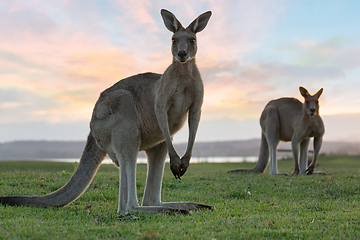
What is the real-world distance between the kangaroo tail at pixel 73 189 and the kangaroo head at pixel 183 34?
2184 mm

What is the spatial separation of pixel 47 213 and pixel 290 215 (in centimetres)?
361

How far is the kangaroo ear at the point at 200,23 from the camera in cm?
523

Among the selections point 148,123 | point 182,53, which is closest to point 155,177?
point 148,123

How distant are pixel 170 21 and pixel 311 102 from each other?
279 inches

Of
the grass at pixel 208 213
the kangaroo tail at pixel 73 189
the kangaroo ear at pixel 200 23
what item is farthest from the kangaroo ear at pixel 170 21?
the grass at pixel 208 213

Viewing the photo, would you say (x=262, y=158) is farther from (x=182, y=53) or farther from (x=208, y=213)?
(x=182, y=53)

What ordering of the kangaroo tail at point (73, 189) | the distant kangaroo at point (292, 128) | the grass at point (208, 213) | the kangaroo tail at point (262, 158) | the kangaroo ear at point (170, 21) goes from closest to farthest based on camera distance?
the grass at point (208, 213), the kangaroo ear at point (170, 21), the kangaroo tail at point (73, 189), the distant kangaroo at point (292, 128), the kangaroo tail at point (262, 158)

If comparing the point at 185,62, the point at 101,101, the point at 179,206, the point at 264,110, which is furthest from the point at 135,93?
the point at 264,110

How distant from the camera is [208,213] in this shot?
516 cm

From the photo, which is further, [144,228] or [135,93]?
[135,93]

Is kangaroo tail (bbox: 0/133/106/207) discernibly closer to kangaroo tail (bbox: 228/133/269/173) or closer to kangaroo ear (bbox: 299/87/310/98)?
kangaroo tail (bbox: 228/133/269/173)

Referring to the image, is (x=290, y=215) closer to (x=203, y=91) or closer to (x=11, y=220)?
(x=203, y=91)

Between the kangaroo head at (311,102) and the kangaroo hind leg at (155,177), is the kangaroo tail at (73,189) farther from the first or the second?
the kangaroo head at (311,102)

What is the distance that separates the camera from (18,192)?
6898 mm
